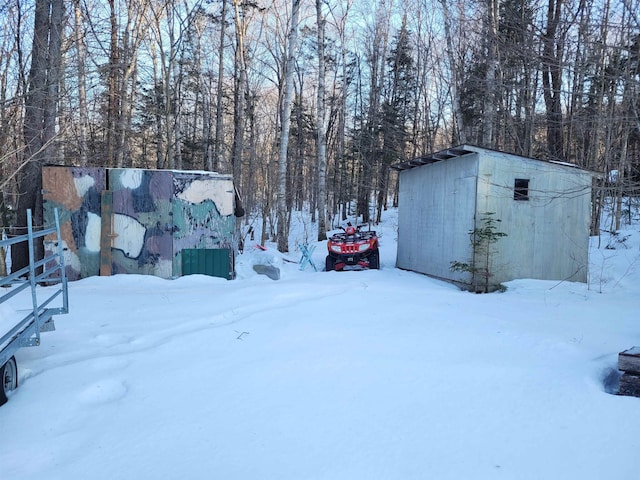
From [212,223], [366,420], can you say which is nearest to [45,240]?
[212,223]

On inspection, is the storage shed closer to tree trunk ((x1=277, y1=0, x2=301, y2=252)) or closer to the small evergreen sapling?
the small evergreen sapling

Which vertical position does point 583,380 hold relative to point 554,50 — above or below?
below

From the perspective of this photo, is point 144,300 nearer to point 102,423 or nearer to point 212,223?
point 212,223

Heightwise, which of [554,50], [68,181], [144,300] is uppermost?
[554,50]

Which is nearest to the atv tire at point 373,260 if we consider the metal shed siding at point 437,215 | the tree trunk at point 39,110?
the metal shed siding at point 437,215

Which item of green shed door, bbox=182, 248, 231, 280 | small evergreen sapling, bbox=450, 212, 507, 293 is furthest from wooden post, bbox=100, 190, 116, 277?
small evergreen sapling, bbox=450, 212, 507, 293

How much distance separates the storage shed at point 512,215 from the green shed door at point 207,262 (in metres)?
4.66

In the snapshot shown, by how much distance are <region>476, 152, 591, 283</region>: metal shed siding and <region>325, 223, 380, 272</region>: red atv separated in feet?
9.54

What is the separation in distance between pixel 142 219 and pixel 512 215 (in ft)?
23.7

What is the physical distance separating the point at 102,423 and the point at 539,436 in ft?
8.62

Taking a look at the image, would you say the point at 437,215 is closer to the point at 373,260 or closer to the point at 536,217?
the point at 373,260

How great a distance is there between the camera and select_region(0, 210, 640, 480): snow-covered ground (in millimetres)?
2334

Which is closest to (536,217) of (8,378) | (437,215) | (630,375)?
(437,215)

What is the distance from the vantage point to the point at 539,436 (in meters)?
2.60
